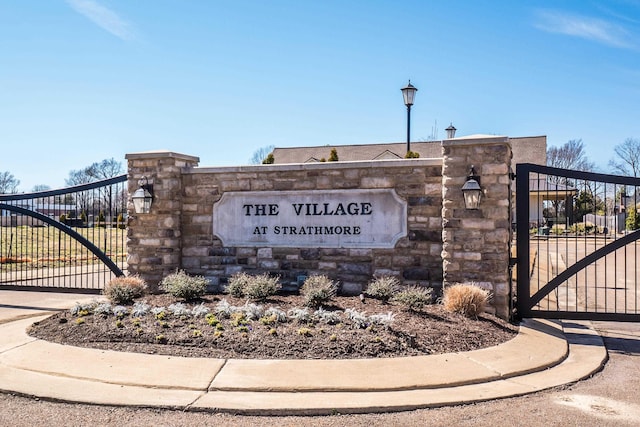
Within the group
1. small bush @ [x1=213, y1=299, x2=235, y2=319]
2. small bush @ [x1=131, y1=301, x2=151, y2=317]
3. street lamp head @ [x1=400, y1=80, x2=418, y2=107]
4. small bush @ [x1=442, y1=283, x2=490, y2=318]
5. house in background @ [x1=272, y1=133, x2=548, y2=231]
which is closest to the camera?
small bush @ [x1=213, y1=299, x2=235, y2=319]

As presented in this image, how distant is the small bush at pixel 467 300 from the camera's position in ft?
24.3

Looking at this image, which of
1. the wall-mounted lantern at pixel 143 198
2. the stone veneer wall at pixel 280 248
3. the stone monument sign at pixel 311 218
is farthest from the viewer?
the wall-mounted lantern at pixel 143 198

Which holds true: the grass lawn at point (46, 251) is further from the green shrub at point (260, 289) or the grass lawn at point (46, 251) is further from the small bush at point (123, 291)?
the green shrub at point (260, 289)

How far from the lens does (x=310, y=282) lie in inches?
319

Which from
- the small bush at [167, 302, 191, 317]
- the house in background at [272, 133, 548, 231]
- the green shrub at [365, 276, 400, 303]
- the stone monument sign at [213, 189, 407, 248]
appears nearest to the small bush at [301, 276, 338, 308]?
the green shrub at [365, 276, 400, 303]

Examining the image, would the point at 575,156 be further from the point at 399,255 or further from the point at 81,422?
the point at 81,422

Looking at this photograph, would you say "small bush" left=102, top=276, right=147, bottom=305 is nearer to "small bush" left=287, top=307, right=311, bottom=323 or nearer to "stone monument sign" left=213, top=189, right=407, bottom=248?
"stone monument sign" left=213, top=189, right=407, bottom=248

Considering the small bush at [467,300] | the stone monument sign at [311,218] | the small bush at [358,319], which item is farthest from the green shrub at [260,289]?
the small bush at [467,300]

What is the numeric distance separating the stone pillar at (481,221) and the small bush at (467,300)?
1.67ft

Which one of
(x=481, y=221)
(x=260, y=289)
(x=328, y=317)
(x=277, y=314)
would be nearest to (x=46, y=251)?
(x=260, y=289)

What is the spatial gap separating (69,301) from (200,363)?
5.65 meters

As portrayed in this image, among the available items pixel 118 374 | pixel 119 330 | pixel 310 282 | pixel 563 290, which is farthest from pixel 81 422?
pixel 563 290

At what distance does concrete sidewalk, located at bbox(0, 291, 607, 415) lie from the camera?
464 centimetres

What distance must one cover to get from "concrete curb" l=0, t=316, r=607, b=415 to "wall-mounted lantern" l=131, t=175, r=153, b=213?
3.72 metres
